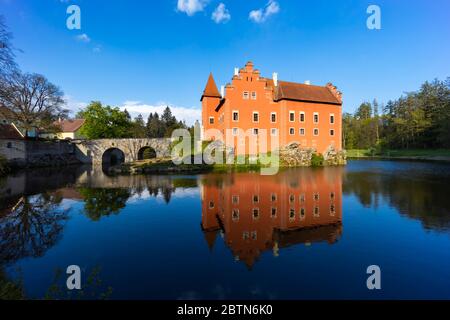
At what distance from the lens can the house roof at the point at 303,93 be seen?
3600 centimetres

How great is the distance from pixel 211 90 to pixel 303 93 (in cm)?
1555

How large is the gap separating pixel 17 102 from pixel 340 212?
46.9 metres

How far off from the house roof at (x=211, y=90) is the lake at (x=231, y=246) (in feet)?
96.9

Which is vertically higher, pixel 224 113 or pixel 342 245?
pixel 224 113

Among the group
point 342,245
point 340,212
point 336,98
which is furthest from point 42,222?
point 336,98

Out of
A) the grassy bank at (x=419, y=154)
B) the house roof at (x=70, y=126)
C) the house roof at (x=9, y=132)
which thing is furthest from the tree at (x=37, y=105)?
the grassy bank at (x=419, y=154)

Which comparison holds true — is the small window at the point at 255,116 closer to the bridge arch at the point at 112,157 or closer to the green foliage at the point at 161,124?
the bridge arch at the point at 112,157

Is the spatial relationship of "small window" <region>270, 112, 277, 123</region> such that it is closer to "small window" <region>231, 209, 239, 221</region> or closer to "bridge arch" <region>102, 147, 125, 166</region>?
"small window" <region>231, 209, 239, 221</region>

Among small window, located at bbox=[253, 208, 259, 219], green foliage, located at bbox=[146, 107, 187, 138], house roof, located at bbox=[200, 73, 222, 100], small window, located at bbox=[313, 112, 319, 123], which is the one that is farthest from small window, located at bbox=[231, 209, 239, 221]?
green foliage, located at bbox=[146, 107, 187, 138]

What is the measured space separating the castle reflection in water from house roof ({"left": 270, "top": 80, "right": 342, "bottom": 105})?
2290 cm

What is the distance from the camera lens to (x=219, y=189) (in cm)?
1681
